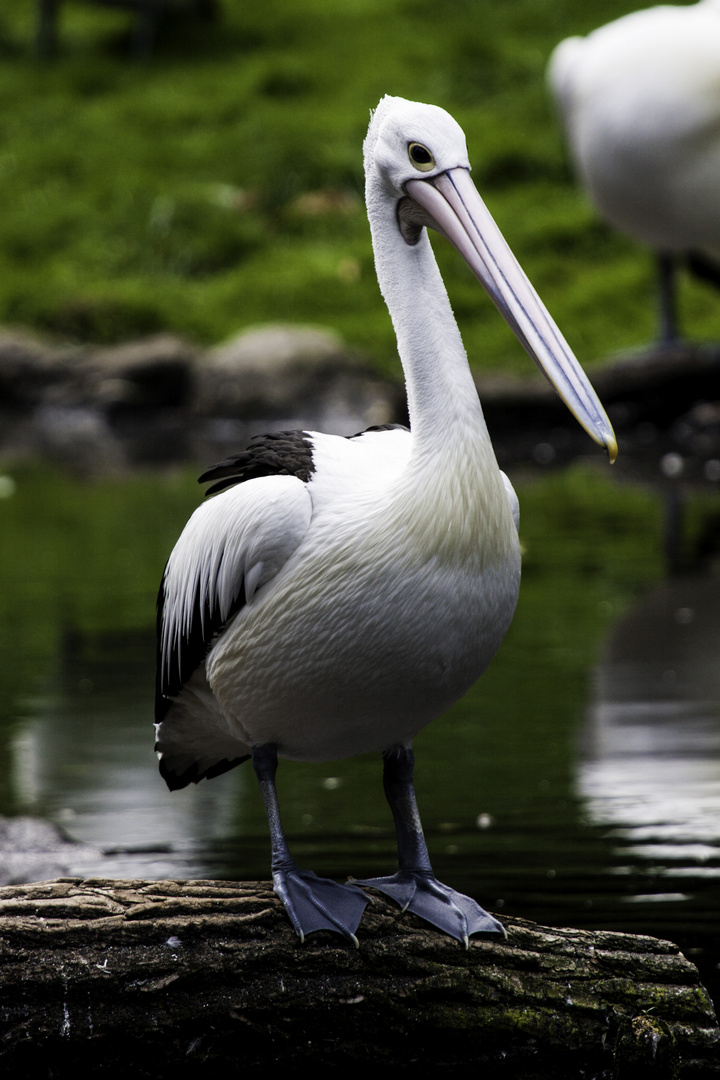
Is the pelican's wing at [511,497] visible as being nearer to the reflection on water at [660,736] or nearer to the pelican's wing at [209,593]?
the pelican's wing at [209,593]

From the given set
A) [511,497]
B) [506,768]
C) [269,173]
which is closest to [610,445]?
[511,497]

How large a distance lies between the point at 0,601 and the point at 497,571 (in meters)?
4.69

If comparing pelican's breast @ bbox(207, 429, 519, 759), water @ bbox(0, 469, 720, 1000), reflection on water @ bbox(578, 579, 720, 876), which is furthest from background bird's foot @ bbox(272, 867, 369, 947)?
reflection on water @ bbox(578, 579, 720, 876)

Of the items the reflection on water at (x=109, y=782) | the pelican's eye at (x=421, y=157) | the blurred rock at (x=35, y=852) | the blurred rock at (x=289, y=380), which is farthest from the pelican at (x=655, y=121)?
the pelican's eye at (x=421, y=157)

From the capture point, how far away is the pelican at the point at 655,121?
29.6 feet

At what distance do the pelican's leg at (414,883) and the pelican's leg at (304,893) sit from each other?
10 cm

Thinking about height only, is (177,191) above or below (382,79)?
below

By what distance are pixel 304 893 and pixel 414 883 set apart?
0.82ft

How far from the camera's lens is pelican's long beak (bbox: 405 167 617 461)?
2.68 m

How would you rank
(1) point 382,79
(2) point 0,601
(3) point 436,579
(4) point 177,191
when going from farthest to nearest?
(1) point 382,79 < (4) point 177,191 < (2) point 0,601 < (3) point 436,579

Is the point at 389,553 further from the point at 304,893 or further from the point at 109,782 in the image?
the point at 109,782

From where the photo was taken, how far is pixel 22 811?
4.26 metres

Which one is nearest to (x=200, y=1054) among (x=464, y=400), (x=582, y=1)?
(x=464, y=400)

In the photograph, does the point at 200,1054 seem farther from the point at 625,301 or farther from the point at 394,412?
the point at 625,301
